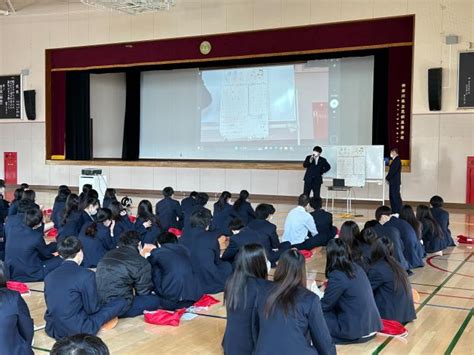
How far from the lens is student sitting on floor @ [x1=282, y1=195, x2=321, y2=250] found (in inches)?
299

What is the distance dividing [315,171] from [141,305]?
326 inches

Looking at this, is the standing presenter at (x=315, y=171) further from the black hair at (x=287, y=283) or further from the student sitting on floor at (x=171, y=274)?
the black hair at (x=287, y=283)

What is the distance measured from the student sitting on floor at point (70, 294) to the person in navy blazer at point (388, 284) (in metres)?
2.06

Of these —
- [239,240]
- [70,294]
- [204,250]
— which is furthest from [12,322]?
[239,240]

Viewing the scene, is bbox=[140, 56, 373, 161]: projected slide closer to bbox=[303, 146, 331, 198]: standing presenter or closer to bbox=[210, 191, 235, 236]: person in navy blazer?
bbox=[303, 146, 331, 198]: standing presenter

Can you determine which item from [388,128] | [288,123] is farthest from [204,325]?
[288,123]

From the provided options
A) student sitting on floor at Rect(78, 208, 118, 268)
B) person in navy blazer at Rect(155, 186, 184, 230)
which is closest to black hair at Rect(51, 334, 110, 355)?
student sitting on floor at Rect(78, 208, 118, 268)

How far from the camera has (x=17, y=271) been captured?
611cm

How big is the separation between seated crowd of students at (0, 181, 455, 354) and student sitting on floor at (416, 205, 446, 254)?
0.02 m

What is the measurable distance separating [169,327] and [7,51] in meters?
16.6

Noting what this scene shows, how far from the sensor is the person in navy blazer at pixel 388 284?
14.2ft

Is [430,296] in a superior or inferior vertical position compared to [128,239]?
inferior

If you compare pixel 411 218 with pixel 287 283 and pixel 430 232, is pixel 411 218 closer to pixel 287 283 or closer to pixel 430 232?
pixel 430 232

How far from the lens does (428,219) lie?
25.1ft
